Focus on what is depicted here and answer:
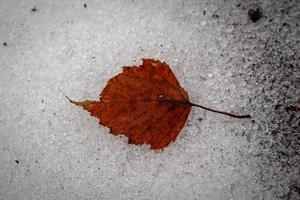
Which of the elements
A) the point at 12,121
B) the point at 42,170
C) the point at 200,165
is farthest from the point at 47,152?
the point at 200,165

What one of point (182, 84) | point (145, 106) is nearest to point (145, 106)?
point (145, 106)

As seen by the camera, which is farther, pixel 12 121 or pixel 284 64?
pixel 12 121

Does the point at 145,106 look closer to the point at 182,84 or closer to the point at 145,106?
the point at 145,106

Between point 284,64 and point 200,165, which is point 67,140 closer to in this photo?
point 200,165
